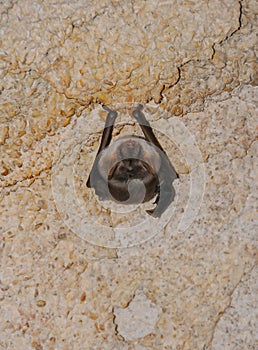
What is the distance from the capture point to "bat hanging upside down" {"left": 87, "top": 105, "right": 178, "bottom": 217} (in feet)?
9.48

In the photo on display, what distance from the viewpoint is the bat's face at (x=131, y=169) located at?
2.89 metres

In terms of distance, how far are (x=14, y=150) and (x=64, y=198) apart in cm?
33

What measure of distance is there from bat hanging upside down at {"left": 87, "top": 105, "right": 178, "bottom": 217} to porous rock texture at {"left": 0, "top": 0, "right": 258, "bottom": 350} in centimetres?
6

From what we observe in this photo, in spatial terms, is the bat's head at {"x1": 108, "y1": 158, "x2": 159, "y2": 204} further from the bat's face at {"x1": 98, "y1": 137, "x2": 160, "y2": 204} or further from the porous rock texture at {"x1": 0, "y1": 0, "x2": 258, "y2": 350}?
the porous rock texture at {"x1": 0, "y1": 0, "x2": 258, "y2": 350}

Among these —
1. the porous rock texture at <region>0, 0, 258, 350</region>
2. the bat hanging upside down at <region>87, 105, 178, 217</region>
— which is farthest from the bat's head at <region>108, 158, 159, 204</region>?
the porous rock texture at <region>0, 0, 258, 350</region>

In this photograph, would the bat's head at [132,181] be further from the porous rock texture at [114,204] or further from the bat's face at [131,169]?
the porous rock texture at [114,204]

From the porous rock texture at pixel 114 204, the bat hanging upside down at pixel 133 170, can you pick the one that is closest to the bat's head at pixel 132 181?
the bat hanging upside down at pixel 133 170

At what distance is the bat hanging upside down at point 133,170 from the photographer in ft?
9.48

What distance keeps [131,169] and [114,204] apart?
0.19 m

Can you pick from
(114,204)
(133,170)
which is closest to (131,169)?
(133,170)

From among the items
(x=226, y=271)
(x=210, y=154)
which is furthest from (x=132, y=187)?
(x=226, y=271)

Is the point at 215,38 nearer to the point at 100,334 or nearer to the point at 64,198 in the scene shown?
the point at 64,198

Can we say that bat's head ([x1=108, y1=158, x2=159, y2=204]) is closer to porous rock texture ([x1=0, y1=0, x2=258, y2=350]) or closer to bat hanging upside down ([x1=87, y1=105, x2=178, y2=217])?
bat hanging upside down ([x1=87, y1=105, x2=178, y2=217])

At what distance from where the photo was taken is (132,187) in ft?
9.46
